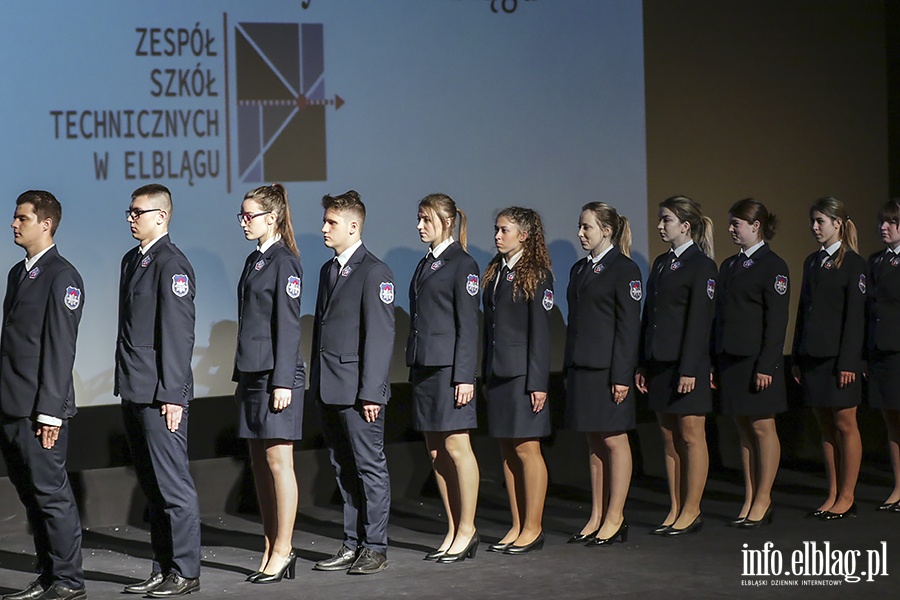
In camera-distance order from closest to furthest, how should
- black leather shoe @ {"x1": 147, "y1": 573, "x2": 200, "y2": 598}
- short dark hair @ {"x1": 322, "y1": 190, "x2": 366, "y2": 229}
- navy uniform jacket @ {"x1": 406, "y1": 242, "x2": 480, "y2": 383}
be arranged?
black leather shoe @ {"x1": 147, "y1": 573, "x2": 200, "y2": 598} → short dark hair @ {"x1": 322, "y1": 190, "x2": 366, "y2": 229} → navy uniform jacket @ {"x1": 406, "y1": 242, "x2": 480, "y2": 383}

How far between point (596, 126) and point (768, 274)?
6.11ft

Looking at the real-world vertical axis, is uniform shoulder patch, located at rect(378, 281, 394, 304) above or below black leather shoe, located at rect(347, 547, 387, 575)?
above

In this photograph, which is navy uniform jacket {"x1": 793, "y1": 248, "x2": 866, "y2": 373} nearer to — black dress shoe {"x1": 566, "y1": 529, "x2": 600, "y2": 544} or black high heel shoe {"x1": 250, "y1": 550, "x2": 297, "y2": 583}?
black dress shoe {"x1": 566, "y1": 529, "x2": 600, "y2": 544}

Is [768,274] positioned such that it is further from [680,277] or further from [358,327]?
[358,327]

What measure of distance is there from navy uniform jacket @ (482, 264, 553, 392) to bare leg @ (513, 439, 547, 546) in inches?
9.2

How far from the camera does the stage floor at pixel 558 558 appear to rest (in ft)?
14.8

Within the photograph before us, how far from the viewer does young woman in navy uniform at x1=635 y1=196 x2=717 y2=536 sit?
5395 millimetres

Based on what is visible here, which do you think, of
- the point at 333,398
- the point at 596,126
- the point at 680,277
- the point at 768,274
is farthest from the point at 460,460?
the point at 596,126

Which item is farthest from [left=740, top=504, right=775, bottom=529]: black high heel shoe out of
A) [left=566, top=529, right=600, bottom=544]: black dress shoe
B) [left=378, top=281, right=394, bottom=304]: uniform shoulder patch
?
[left=378, top=281, right=394, bottom=304]: uniform shoulder patch

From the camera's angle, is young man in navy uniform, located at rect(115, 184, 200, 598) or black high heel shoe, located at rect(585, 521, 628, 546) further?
black high heel shoe, located at rect(585, 521, 628, 546)

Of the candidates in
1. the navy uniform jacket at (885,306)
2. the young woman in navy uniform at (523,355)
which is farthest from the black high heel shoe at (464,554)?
the navy uniform jacket at (885,306)

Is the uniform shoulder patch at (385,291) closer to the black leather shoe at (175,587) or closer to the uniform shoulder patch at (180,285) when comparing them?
the uniform shoulder patch at (180,285)

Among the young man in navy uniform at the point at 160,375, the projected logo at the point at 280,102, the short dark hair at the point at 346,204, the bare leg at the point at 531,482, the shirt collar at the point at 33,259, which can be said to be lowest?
the bare leg at the point at 531,482

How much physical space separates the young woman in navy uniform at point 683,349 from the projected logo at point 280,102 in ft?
6.28
